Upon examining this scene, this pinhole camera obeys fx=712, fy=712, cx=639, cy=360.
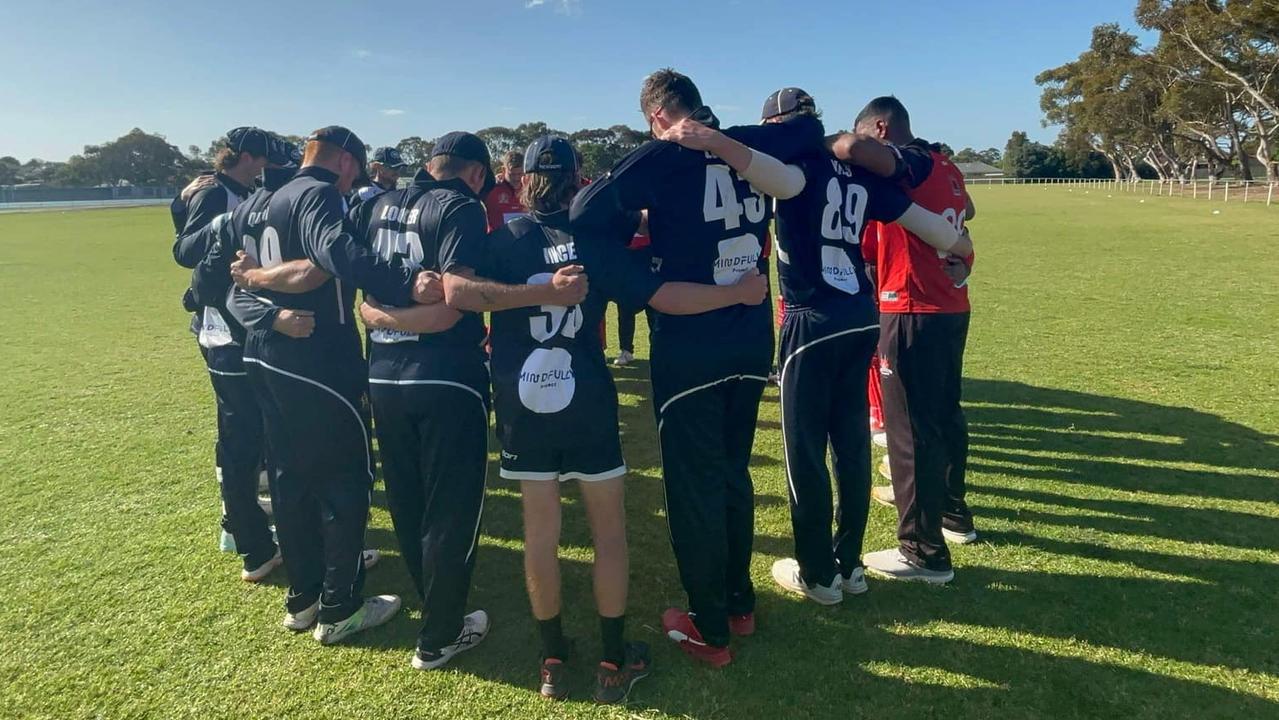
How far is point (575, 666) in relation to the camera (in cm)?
328

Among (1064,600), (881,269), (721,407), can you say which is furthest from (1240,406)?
(721,407)

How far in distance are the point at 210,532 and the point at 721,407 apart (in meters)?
3.72

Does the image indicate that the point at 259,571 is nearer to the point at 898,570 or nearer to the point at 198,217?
the point at 198,217

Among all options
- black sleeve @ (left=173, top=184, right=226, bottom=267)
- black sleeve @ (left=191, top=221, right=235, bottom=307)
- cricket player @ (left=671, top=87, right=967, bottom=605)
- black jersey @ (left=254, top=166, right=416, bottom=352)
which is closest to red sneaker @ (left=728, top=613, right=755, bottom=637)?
cricket player @ (left=671, top=87, right=967, bottom=605)

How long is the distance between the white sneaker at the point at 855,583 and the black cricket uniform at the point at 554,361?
158 centimetres

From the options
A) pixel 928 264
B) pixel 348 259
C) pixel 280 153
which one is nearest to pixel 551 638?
pixel 348 259

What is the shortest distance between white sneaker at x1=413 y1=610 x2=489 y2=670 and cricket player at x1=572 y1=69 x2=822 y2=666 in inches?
41.9

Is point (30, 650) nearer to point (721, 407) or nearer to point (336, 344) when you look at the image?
point (336, 344)

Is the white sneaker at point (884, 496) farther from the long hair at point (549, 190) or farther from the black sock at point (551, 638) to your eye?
the long hair at point (549, 190)

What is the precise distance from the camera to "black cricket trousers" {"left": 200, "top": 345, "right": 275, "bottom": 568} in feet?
13.5

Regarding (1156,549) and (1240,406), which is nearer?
(1156,549)

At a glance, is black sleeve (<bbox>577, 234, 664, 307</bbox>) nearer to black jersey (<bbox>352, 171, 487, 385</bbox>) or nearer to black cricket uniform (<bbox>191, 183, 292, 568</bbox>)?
black jersey (<bbox>352, 171, 487, 385</bbox>)

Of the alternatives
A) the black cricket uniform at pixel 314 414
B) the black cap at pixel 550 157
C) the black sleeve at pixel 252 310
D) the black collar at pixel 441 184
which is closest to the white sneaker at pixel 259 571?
the black cricket uniform at pixel 314 414

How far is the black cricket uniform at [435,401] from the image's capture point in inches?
119
